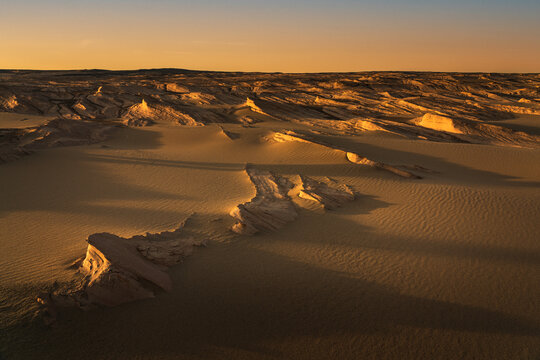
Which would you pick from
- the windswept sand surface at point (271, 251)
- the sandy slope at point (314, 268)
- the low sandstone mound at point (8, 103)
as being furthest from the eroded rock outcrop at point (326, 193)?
the low sandstone mound at point (8, 103)

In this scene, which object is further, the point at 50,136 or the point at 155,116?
the point at 155,116

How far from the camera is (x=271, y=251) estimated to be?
7.36 meters

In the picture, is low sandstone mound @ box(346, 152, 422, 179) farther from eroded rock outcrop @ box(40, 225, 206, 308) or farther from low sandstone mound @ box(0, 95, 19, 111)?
low sandstone mound @ box(0, 95, 19, 111)

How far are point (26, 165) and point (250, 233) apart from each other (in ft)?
41.2

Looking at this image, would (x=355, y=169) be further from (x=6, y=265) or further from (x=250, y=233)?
(x=6, y=265)

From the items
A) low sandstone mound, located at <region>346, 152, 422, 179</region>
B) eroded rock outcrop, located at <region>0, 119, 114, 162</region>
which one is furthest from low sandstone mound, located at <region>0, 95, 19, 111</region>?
low sandstone mound, located at <region>346, 152, 422, 179</region>

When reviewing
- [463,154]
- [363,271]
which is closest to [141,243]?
[363,271]

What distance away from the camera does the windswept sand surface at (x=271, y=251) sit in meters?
4.99

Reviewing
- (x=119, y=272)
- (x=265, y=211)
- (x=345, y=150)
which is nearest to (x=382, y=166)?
(x=345, y=150)

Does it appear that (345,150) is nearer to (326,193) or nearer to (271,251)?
(326,193)

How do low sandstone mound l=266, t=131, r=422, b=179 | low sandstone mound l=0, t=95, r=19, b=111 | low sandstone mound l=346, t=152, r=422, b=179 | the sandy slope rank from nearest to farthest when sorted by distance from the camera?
1. the sandy slope
2. low sandstone mound l=346, t=152, r=422, b=179
3. low sandstone mound l=266, t=131, r=422, b=179
4. low sandstone mound l=0, t=95, r=19, b=111

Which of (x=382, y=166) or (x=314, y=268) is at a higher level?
(x=382, y=166)

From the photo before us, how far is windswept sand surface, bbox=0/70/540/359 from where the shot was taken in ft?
16.4

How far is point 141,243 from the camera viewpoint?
6688 millimetres
